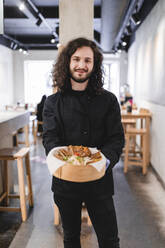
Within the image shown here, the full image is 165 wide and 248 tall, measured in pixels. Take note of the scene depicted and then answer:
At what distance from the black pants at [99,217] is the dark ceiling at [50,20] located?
3477 mm

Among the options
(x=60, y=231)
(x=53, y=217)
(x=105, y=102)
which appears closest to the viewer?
(x=105, y=102)

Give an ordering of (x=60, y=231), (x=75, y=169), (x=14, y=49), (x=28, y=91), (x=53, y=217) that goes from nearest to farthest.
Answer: (x=75, y=169) → (x=60, y=231) → (x=53, y=217) → (x=14, y=49) → (x=28, y=91)

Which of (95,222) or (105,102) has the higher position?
(105,102)

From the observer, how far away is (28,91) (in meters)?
11.4

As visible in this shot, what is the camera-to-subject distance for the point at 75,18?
2.50 meters

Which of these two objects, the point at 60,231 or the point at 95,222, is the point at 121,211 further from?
the point at 95,222

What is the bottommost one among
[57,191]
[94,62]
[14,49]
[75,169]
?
[57,191]

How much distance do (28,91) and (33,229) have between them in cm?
928

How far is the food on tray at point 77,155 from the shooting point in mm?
1273

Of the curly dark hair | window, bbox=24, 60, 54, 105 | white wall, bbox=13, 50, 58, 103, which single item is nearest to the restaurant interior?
the curly dark hair

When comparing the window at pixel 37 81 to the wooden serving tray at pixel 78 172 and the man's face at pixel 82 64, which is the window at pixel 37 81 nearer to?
the man's face at pixel 82 64

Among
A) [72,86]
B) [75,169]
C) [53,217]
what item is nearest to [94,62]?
[72,86]

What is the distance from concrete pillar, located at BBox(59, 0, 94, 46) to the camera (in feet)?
8.16

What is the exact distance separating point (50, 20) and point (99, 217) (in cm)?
695
